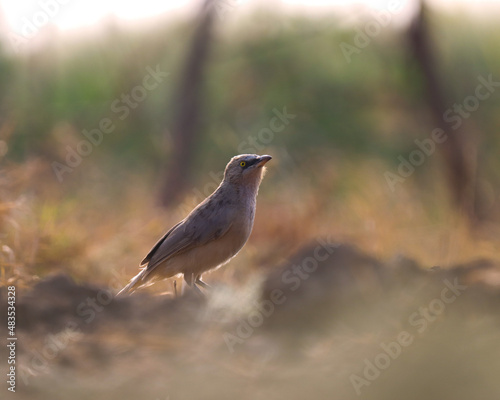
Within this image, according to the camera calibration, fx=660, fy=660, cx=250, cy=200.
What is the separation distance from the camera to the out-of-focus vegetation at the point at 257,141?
621 centimetres

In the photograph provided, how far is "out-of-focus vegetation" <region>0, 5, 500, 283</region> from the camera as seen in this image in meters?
6.21

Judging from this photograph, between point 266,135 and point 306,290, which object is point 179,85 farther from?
point 306,290

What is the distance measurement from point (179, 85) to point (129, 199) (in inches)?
76.3

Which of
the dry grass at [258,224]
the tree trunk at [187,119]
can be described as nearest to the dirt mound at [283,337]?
the dry grass at [258,224]

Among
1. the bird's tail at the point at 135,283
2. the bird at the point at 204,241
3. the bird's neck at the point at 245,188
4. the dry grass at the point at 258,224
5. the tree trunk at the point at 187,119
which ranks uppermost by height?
the tree trunk at the point at 187,119

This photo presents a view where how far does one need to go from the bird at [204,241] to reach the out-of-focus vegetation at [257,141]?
90 cm

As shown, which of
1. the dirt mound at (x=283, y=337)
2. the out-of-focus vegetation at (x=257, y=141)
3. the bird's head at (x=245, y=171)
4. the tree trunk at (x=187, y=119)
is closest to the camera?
the dirt mound at (x=283, y=337)

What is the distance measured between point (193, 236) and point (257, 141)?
6211 millimetres

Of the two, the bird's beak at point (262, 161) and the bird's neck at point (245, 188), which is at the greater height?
the bird's beak at point (262, 161)

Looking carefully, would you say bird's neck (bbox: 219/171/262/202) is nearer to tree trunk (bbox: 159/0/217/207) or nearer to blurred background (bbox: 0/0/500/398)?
blurred background (bbox: 0/0/500/398)

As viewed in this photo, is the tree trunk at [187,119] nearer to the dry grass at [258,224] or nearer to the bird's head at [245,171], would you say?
the dry grass at [258,224]

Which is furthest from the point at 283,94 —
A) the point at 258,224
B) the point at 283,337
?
the point at 283,337

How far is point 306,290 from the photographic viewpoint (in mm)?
4027

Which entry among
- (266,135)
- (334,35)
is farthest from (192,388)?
(334,35)
